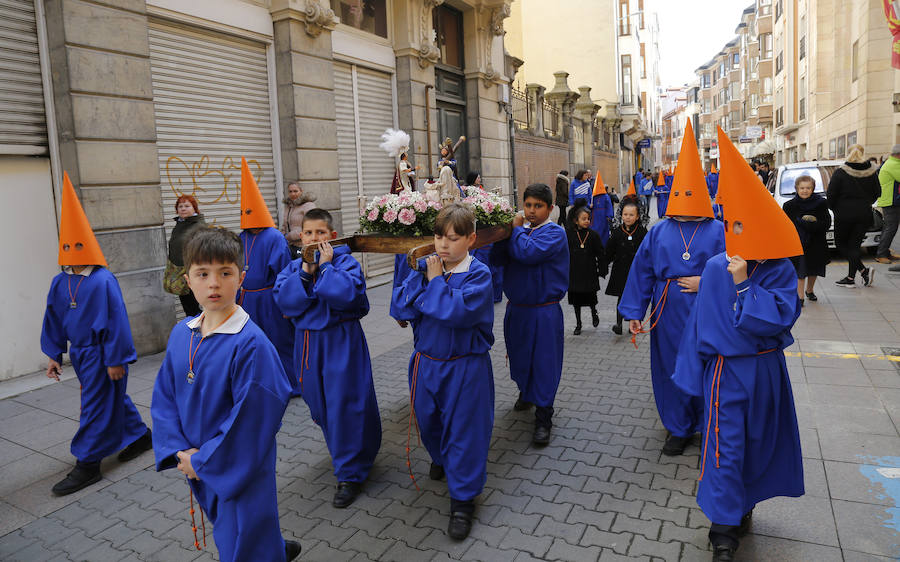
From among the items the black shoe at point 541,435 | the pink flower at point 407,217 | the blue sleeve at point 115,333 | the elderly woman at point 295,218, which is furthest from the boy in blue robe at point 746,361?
the elderly woman at point 295,218

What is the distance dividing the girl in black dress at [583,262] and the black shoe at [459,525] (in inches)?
190

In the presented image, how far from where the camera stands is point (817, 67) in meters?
33.0

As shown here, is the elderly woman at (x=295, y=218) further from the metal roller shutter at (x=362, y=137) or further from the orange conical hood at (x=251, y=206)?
the metal roller shutter at (x=362, y=137)

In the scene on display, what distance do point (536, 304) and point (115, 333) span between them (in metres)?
3.05

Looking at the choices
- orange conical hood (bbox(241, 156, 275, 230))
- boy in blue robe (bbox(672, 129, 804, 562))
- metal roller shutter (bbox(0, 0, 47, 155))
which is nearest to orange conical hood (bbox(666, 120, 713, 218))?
boy in blue robe (bbox(672, 129, 804, 562))

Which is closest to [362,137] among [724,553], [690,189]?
[690,189]

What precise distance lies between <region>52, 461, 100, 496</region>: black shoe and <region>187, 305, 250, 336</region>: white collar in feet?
8.08

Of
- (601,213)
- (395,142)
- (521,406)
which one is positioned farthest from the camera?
(601,213)

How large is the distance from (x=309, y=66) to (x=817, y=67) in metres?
31.8

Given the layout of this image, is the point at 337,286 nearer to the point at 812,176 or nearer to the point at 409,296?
the point at 409,296

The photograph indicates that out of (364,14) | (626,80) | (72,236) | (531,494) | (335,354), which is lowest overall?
(531,494)

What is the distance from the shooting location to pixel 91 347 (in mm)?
4551

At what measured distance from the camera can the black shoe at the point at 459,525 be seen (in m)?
3.59

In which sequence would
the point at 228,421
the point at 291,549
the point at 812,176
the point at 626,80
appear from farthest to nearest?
the point at 626,80 → the point at 812,176 → the point at 291,549 → the point at 228,421
